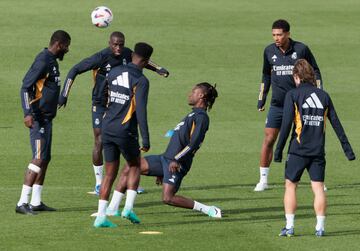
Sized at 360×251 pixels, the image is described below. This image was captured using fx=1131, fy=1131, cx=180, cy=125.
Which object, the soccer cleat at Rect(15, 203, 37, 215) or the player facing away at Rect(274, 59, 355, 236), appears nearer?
the player facing away at Rect(274, 59, 355, 236)

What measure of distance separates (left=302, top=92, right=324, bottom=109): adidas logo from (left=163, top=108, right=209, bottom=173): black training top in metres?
1.62

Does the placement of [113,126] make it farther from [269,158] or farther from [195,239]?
[269,158]

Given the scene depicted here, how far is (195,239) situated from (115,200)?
1.59m

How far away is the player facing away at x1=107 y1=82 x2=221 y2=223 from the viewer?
14883 millimetres

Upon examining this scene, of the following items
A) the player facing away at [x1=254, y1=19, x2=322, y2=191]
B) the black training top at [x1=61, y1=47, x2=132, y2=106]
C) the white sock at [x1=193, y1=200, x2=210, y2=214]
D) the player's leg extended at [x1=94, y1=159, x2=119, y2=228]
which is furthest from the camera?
the player facing away at [x1=254, y1=19, x2=322, y2=191]

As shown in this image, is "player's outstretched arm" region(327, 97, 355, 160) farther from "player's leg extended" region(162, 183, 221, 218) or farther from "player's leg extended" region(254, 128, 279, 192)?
"player's leg extended" region(254, 128, 279, 192)

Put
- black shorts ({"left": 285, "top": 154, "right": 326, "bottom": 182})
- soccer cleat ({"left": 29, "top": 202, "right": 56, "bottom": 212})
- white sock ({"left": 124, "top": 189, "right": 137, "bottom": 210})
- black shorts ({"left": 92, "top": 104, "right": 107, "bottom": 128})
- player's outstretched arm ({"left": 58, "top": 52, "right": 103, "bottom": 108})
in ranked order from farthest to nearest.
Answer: black shorts ({"left": 92, "top": 104, "right": 107, "bottom": 128}) → player's outstretched arm ({"left": 58, "top": 52, "right": 103, "bottom": 108}) → soccer cleat ({"left": 29, "top": 202, "right": 56, "bottom": 212}) → white sock ({"left": 124, "top": 189, "right": 137, "bottom": 210}) → black shorts ({"left": 285, "top": 154, "right": 326, "bottom": 182})

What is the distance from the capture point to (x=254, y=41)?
3269cm

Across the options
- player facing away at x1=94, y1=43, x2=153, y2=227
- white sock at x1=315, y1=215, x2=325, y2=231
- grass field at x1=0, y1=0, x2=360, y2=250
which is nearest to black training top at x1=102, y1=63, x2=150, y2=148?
player facing away at x1=94, y1=43, x2=153, y2=227

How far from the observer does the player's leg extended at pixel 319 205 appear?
45.6 ft

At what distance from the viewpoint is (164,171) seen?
49.7 feet

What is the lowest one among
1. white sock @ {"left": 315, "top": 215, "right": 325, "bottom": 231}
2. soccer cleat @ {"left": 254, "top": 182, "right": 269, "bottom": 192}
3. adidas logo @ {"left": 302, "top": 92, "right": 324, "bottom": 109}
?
white sock @ {"left": 315, "top": 215, "right": 325, "bottom": 231}

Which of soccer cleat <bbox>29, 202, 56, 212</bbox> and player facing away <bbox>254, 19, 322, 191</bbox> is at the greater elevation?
player facing away <bbox>254, 19, 322, 191</bbox>

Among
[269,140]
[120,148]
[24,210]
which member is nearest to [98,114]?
[24,210]
